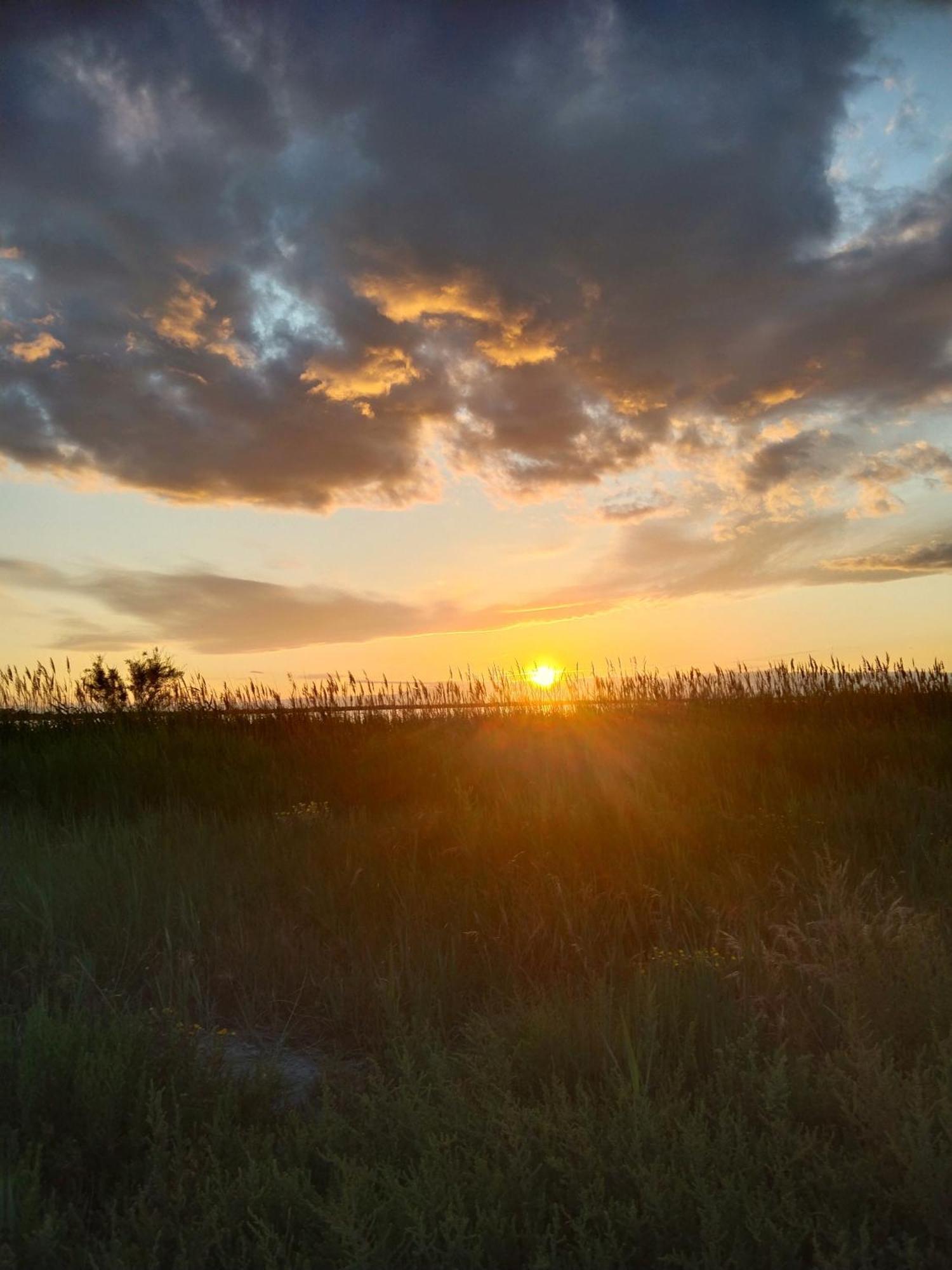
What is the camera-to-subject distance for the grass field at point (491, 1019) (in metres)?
2.25

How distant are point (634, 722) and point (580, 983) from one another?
907 cm

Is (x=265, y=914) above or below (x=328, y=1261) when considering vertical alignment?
above

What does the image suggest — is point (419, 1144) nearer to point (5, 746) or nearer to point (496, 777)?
point (496, 777)

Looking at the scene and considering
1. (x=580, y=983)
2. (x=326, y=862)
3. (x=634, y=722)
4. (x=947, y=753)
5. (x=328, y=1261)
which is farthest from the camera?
(x=634, y=722)

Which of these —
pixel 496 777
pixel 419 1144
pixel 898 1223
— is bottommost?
pixel 898 1223

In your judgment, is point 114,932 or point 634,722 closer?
point 114,932

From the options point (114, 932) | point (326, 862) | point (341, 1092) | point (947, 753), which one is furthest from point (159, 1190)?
point (947, 753)

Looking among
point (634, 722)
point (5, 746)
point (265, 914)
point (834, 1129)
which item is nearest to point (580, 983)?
point (834, 1129)

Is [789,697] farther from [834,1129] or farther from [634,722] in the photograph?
[834,1129]

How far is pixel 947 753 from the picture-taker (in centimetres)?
862

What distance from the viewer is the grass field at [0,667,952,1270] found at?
225 cm

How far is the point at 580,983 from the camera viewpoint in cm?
392

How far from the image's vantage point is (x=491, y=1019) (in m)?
3.77

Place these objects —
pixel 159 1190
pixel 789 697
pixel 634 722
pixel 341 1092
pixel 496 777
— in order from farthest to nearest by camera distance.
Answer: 1. pixel 789 697
2. pixel 634 722
3. pixel 496 777
4. pixel 341 1092
5. pixel 159 1190
